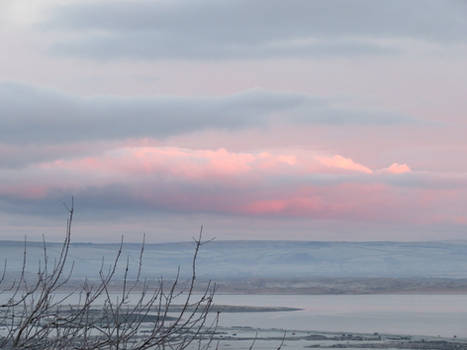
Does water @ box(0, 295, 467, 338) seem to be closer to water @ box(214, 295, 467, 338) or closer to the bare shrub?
water @ box(214, 295, 467, 338)

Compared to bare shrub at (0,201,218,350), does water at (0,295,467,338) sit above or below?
below

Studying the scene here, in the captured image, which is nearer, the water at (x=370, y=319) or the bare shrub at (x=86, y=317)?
the bare shrub at (x=86, y=317)

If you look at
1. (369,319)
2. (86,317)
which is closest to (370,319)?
(369,319)

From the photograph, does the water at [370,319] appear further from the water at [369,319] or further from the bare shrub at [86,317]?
the bare shrub at [86,317]

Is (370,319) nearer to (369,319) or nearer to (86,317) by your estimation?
(369,319)

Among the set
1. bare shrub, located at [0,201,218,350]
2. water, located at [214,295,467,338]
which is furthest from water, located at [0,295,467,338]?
bare shrub, located at [0,201,218,350]

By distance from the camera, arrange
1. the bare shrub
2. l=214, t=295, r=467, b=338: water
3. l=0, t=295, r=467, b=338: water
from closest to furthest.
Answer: the bare shrub, l=0, t=295, r=467, b=338: water, l=214, t=295, r=467, b=338: water

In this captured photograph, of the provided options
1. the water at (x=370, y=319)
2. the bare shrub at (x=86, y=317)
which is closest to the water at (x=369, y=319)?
the water at (x=370, y=319)

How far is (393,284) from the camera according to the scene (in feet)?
515

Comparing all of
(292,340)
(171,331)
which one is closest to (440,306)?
(292,340)

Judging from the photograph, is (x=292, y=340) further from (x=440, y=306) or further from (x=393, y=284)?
(x=393, y=284)

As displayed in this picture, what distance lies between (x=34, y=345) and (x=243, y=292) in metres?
134

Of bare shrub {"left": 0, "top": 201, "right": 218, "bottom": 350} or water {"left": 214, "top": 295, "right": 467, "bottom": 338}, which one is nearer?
bare shrub {"left": 0, "top": 201, "right": 218, "bottom": 350}

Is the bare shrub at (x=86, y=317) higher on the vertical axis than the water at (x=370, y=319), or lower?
higher
